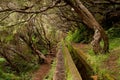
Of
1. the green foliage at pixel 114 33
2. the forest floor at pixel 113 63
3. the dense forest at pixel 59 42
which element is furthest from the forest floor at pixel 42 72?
the forest floor at pixel 113 63

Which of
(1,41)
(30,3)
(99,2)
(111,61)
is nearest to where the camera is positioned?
(111,61)

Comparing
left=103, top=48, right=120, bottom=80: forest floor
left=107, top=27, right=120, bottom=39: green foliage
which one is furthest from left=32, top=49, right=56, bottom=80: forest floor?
left=103, top=48, right=120, bottom=80: forest floor

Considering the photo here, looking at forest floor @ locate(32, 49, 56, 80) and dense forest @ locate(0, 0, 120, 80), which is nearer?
dense forest @ locate(0, 0, 120, 80)

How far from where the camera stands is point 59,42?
22.0m

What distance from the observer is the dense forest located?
951 cm

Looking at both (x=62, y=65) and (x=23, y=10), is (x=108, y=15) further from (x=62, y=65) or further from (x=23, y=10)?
(x=62, y=65)

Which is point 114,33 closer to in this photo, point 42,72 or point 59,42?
point 59,42

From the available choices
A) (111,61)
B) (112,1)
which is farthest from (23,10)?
(112,1)

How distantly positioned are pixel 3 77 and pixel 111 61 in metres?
9.91

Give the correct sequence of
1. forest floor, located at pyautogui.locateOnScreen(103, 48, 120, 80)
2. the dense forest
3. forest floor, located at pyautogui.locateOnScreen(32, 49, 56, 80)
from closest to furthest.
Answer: the dense forest < forest floor, located at pyautogui.locateOnScreen(103, 48, 120, 80) < forest floor, located at pyautogui.locateOnScreen(32, 49, 56, 80)

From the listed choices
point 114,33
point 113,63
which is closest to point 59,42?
point 114,33

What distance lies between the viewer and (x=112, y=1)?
59.8 feet

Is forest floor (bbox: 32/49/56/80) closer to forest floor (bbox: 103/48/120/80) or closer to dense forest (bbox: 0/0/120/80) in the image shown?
dense forest (bbox: 0/0/120/80)

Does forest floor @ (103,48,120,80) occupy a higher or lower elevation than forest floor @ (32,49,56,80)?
higher
